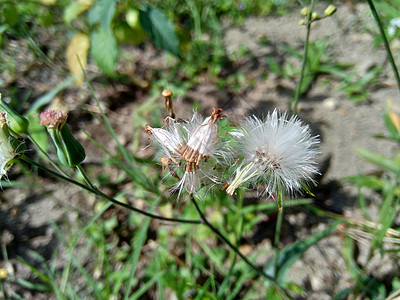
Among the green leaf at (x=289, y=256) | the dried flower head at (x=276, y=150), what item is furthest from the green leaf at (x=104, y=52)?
the green leaf at (x=289, y=256)

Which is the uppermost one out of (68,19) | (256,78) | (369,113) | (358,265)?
(68,19)

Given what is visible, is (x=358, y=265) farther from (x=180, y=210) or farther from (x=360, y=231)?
(x=180, y=210)

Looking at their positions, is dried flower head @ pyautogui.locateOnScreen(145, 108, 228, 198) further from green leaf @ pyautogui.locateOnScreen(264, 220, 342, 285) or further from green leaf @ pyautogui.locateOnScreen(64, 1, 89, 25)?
green leaf @ pyautogui.locateOnScreen(64, 1, 89, 25)

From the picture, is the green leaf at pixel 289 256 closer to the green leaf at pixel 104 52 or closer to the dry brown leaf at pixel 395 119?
the dry brown leaf at pixel 395 119

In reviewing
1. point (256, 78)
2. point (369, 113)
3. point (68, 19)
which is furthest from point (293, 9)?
point (68, 19)

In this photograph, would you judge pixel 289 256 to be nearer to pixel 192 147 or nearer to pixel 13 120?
pixel 192 147

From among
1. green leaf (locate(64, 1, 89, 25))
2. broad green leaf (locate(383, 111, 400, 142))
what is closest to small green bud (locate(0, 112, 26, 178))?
green leaf (locate(64, 1, 89, 25))

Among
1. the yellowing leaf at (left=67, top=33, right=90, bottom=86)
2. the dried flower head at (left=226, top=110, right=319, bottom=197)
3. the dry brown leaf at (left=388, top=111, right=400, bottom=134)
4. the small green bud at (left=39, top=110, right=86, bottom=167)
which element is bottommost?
the dry brown leaf at (left=388, top=111, right=400, bottom=134)
